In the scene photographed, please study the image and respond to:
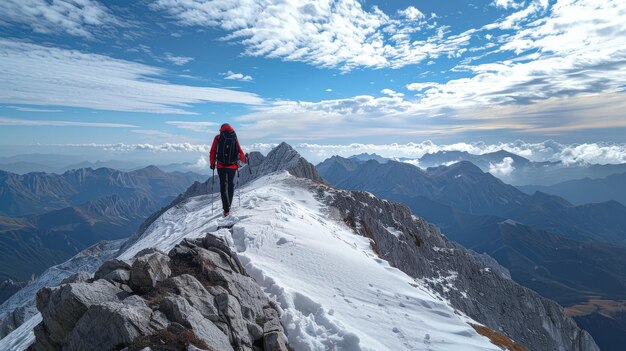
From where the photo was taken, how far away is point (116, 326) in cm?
1192

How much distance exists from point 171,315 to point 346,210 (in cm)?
4966

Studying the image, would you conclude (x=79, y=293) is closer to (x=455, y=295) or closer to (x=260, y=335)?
(x=260, y=335)

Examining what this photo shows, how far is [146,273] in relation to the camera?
51.0ft

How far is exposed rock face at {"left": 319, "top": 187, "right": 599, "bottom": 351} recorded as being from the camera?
64125mm

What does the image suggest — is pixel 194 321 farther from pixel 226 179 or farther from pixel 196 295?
pixel 226 179

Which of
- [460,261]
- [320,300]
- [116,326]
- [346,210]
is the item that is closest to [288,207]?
[346,210]

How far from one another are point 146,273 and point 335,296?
11.8 meters

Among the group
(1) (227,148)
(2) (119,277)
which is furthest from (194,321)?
(1) (227,148)

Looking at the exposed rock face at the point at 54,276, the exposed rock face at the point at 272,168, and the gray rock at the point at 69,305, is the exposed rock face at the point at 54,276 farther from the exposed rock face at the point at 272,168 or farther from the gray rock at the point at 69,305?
the gray rock at the point at 69,305

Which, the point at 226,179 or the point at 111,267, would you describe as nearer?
the point at 111,267

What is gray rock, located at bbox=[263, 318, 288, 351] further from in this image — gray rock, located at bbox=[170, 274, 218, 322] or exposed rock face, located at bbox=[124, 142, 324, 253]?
exposed rock face, located at bbox=[124, 142, 324, 253]

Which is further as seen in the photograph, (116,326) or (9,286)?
(9,286)

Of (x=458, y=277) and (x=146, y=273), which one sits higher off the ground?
(x=146, y=273)

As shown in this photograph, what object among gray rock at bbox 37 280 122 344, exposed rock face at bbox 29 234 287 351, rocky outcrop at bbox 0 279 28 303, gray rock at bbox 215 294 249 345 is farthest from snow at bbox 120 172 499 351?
rocky outcrop at bbox 0 279 28 303
